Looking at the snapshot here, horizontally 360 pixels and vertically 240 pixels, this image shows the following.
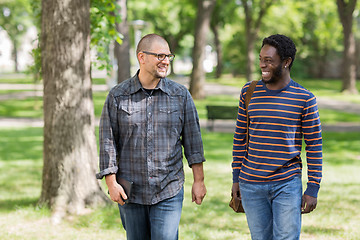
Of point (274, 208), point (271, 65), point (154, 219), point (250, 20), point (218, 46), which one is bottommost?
point (154, 219)

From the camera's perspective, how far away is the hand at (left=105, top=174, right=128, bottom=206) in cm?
323

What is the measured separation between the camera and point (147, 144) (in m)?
3.28

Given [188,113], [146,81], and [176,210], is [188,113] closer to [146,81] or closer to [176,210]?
[146,81]

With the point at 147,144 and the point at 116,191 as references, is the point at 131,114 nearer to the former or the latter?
the point at 147,144

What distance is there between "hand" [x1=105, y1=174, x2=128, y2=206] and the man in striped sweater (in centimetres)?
80

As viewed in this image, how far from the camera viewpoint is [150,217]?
131 inches

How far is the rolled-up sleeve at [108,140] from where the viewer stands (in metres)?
3.28

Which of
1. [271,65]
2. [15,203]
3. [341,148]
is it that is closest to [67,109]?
[15,203]

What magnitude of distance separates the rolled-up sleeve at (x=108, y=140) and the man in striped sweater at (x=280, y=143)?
2.85 ft

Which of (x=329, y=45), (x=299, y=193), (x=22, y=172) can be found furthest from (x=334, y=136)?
(x=329, y=45)

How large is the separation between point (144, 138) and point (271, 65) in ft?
3.05

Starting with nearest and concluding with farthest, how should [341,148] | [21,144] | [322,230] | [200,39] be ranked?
[322,230] → [341,148] → [21,144] → [200,39]

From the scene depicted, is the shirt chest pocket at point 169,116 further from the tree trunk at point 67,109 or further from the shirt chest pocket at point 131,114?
the tree trunk at point 67,109

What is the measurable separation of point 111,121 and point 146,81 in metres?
0.35
